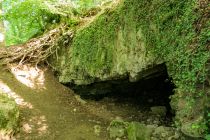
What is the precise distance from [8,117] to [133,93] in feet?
11.6

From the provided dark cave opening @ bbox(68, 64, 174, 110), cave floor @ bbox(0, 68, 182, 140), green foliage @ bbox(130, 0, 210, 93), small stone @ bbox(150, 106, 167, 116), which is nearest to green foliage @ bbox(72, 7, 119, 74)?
dark cave opening @ bbox(68, 64, 174, 110)

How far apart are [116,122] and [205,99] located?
227 cm

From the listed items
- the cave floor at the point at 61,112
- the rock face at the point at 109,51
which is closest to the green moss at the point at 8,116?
the cave floor at the point at 61,112

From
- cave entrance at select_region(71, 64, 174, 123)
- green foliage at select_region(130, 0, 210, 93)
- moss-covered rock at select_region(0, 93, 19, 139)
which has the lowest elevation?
moss-covered rock at select_region(0, 93, 19, 139)

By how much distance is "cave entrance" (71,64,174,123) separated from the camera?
22.7 feet

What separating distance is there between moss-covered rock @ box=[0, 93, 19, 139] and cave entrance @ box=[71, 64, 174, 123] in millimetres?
2171

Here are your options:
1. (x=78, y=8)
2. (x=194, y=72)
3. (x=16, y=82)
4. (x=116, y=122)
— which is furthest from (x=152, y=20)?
(x=16, y=82)

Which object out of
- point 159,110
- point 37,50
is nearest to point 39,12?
point 37,50

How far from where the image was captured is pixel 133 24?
5395 millimetres

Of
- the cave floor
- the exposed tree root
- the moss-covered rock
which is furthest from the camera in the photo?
the exposed tree root

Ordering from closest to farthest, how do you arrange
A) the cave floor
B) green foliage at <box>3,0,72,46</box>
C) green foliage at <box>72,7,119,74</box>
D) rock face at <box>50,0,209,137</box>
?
rock face at <box>50,0,209,137</box> < the cave floor < green foliage at <box>72,7,119,74</box> < green foliage at <box>3,0,72,46</box>

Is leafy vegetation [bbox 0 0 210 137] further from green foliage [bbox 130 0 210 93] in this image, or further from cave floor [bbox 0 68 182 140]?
cave floor [bbox 0 68 182 140]

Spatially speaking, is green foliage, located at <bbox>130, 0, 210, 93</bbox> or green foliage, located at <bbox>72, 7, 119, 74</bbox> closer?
green foliage, located at <bbox>130, 0, 210, 93</bbox>

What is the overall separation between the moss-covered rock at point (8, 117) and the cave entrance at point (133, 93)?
7.12 feet
